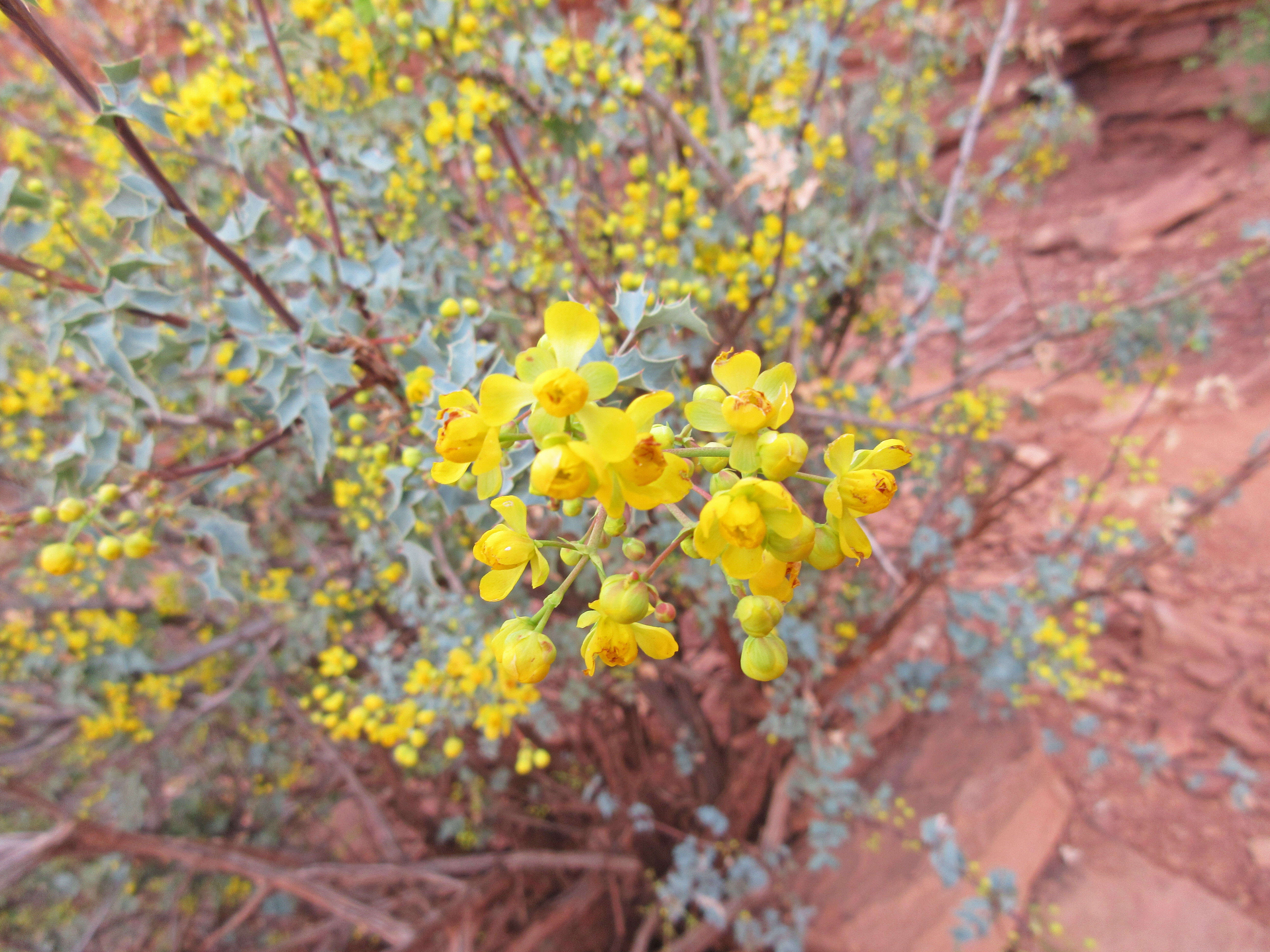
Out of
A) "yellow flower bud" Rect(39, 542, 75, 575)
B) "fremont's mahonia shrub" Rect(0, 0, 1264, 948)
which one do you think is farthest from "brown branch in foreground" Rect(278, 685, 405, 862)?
"yellow flower bud" Rect(39, 542, 75, 575)

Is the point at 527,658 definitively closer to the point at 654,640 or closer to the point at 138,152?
the point at 654,640

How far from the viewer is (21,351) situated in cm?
215

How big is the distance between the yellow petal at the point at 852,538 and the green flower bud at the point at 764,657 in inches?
4.1

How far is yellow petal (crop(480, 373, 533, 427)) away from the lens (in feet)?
1.55

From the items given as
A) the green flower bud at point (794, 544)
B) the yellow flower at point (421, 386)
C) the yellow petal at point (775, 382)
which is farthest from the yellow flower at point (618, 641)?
the yellow flower at point (421, 386)

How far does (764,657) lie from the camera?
0.55 metres

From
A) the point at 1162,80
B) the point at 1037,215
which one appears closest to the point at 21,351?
the point at 1037,215

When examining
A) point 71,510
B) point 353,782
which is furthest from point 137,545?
point 353,782

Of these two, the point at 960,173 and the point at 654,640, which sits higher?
the point at 960,173

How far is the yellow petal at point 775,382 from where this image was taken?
1.69ft

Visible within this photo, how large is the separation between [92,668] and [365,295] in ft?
5.92

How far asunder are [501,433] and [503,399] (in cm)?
3

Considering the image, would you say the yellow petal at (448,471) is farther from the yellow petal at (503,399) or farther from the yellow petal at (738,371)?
the yellow petal at (738,371)

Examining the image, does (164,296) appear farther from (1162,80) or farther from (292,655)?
(1162,80)
